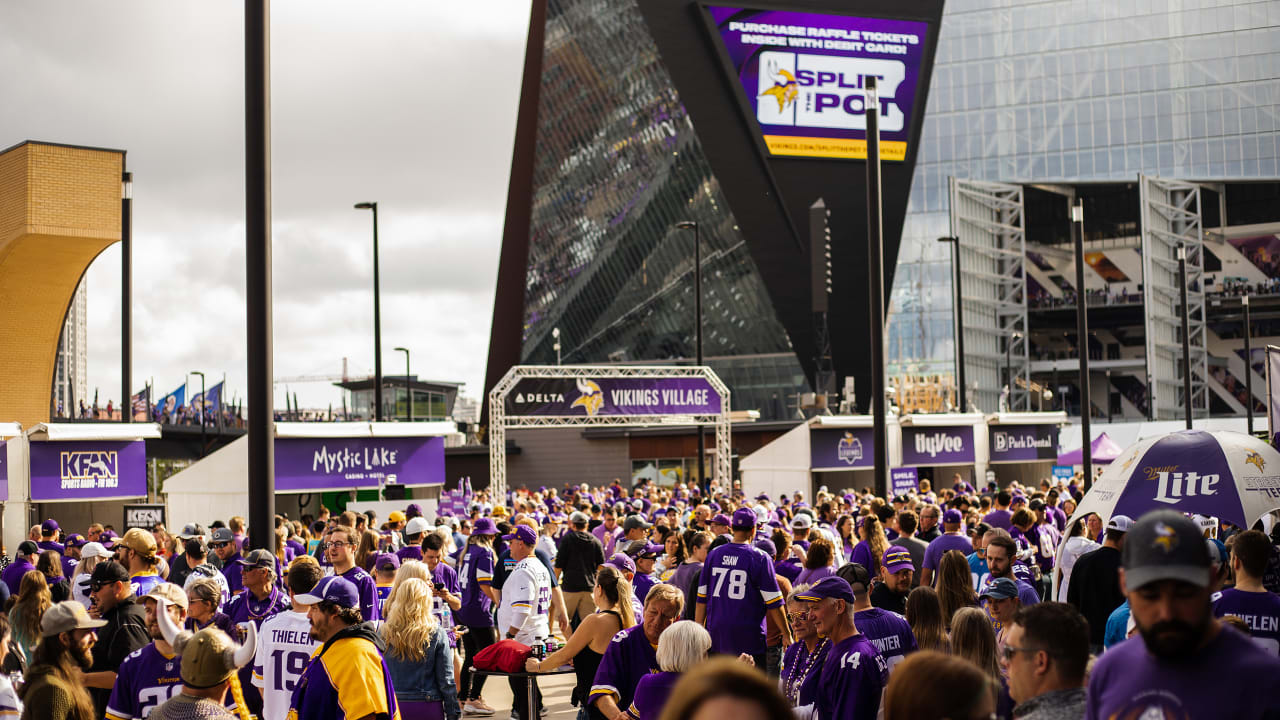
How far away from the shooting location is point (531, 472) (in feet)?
→ 187

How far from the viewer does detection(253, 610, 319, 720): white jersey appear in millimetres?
6836

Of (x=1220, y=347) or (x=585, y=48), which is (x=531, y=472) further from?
(x=1220, y=347)

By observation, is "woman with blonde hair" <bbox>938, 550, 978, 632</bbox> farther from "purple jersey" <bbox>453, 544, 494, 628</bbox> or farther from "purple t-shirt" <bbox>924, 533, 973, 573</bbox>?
"purple jersey" <bbox>453, 544, 494, 628</bbox>

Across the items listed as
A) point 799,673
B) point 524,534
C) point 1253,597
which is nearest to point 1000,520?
point 524,534

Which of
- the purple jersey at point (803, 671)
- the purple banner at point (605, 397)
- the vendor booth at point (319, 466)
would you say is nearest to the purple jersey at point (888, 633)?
the purple jersey at point (803, 671)

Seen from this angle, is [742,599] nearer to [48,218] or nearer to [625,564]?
[625,564]

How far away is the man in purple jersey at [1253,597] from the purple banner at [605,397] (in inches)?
848

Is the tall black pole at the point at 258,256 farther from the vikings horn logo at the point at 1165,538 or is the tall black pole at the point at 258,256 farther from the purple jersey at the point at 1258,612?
the vikings horn logo at the point at 1165,538

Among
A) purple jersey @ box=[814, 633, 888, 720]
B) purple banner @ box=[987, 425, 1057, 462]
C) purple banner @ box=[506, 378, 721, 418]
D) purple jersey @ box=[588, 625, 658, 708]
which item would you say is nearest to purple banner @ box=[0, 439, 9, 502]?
purple banner @ box=[506, 378, 721, 418]

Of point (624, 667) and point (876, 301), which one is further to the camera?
point (876, 301)

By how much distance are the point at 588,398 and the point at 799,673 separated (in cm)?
2142

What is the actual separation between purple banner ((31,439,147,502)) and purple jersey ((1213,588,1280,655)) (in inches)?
715

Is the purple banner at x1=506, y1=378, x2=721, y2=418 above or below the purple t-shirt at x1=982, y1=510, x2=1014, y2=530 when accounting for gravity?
above

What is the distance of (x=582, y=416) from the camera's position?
27500 mm
